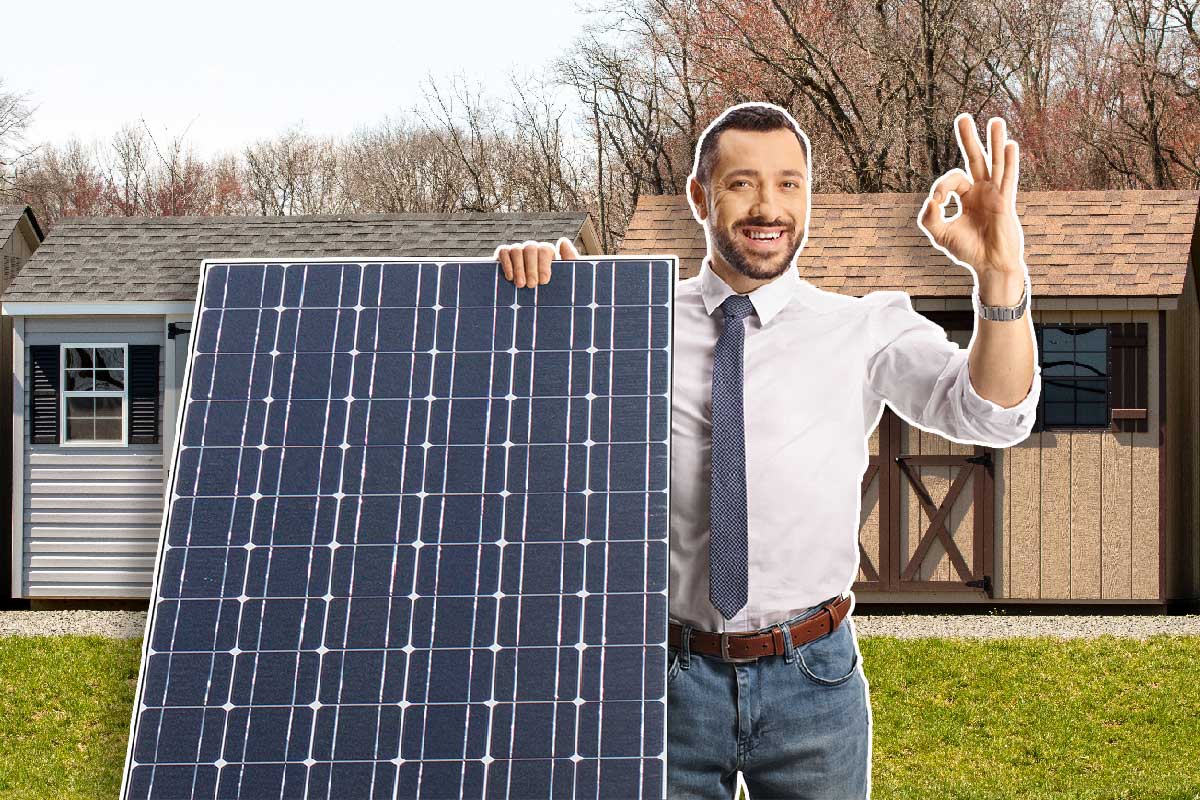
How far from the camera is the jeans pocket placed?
11.4 feet

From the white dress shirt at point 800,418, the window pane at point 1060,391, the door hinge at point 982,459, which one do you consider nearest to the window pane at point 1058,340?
the window pane at point 1060,391

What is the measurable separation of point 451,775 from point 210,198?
1281 inches

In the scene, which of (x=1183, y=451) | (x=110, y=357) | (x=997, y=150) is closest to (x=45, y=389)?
(x=110, y=357)

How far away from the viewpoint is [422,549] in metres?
3.20

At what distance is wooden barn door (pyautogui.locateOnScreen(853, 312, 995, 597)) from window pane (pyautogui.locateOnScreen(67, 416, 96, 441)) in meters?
7.81

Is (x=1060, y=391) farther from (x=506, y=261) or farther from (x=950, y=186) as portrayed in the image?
(x=506, y=261)

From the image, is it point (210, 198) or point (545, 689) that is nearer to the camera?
Answer: point (545, 689)

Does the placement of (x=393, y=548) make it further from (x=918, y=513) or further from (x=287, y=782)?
(x=918, y=513)

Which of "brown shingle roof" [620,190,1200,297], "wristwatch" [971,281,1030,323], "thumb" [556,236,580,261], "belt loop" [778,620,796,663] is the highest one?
"brown shingle roof" [620,190,1200,297]

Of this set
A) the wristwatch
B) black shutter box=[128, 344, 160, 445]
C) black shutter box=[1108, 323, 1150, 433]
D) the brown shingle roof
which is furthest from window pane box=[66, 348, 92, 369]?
the wristwatch

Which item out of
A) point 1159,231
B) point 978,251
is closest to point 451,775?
point 978,251

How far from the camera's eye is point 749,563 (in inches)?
136

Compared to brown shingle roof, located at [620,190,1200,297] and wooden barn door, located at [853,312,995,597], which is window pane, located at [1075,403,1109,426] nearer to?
wooden barn door, located at [853,312,995,597]

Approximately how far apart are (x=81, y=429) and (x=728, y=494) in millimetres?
11968
